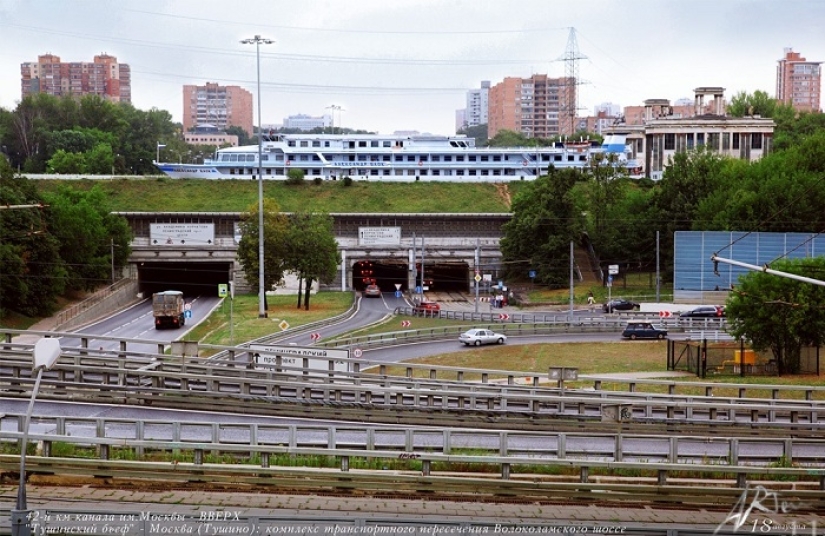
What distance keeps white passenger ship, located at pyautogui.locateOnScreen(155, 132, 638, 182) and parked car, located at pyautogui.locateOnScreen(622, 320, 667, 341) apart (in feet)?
192

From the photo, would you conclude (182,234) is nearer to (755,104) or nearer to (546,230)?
(546,230)

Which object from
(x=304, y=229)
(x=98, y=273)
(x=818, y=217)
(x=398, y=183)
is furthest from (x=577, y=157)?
(x=98, y=273)

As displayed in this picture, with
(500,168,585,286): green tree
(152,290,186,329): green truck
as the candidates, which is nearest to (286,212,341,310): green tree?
(152,290,186,329): green truck

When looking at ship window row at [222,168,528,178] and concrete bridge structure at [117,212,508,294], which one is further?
ship window row at [222,168,528,178]

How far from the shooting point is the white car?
52.7 m

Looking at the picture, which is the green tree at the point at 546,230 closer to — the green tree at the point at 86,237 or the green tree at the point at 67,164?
the green tree at the point at 86,237

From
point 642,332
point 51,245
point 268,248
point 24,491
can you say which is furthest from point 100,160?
point 24,491

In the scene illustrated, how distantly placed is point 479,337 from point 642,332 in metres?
9.00

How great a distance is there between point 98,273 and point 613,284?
123 feet

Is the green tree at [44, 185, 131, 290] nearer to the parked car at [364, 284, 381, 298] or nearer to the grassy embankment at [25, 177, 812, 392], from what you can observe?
the grassy embankment at [25, 177, 812, 392]

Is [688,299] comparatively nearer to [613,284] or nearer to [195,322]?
[613,284]

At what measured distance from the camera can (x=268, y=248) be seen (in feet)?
225

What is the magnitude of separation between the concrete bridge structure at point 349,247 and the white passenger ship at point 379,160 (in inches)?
996

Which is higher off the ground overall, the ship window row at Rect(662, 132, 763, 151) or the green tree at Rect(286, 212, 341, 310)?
the ship window row at Rect(662, 132, 763, 151)
